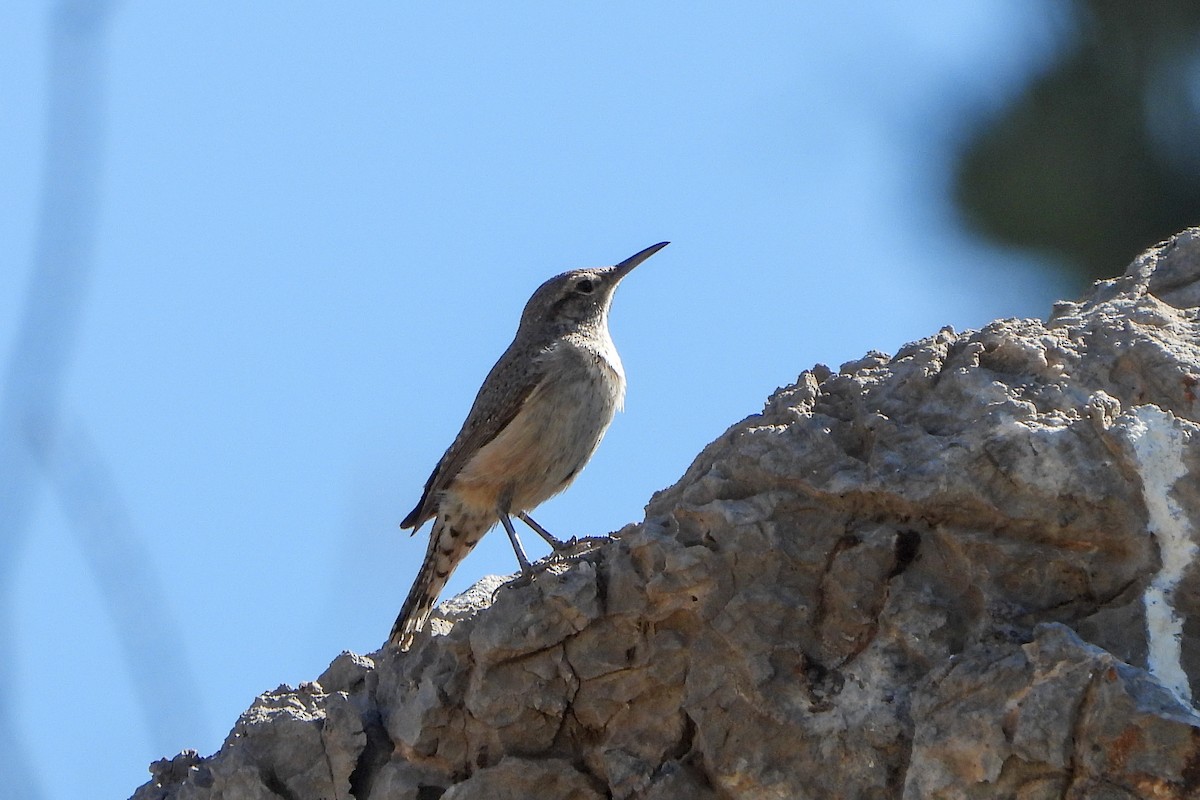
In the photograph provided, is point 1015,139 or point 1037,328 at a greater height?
point 1015,139

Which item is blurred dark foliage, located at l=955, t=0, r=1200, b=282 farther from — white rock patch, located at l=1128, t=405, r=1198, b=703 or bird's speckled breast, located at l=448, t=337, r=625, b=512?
white rock patch, located at l=1128, t=405, r=1198, b=703

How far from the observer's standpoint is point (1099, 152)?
359 inches

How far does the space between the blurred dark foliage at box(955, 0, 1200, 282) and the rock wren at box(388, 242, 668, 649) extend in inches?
103

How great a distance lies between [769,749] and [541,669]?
2.73 ft

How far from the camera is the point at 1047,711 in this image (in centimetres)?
416

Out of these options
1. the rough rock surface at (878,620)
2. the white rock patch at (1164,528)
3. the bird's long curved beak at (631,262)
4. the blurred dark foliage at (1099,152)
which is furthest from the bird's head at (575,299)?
the white rock patch at (1164,528)

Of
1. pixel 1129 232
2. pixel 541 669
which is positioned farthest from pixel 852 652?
pixel 1129 232

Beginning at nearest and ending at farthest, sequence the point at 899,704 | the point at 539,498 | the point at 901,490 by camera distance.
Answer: the point at 899,704 < the point at 901,490 < the point at 539,498

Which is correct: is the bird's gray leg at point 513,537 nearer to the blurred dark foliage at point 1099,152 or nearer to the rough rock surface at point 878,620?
the rough rock surface at point 878,620

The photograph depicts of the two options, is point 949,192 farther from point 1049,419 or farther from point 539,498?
point 1049,419

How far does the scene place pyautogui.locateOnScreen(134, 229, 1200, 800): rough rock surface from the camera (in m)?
4.26

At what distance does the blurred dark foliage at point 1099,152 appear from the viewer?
9078mm

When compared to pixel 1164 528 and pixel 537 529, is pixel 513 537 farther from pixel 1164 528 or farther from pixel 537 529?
pixel 1164 528

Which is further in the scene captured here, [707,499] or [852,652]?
[707,499]
